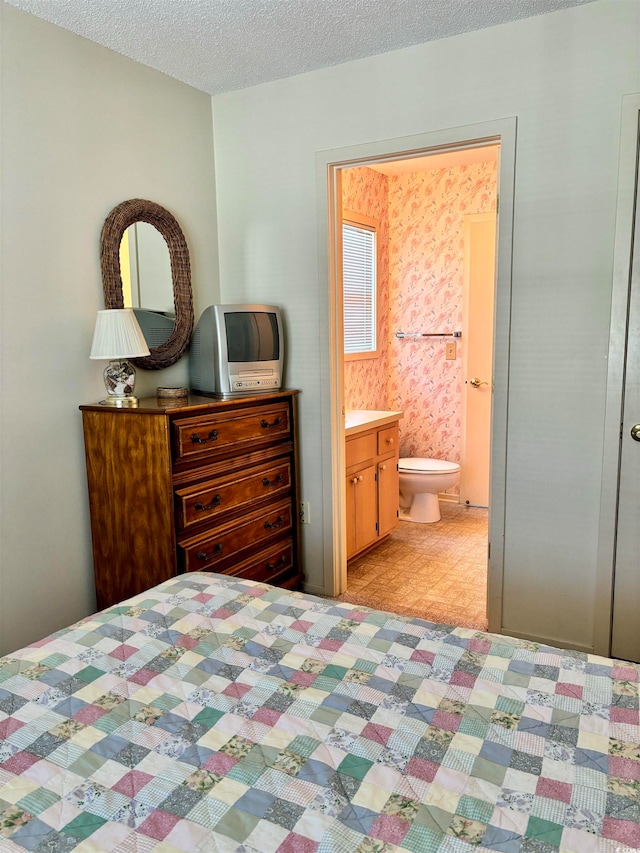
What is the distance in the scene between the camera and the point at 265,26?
98.7 inches

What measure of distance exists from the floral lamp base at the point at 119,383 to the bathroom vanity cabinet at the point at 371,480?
4.12 ft

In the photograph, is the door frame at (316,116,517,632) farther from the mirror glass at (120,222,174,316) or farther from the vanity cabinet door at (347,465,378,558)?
the mirror glass at (120,222,174,316)

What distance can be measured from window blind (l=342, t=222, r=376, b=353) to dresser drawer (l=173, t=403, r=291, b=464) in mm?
1615

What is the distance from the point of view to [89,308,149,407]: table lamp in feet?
8.29

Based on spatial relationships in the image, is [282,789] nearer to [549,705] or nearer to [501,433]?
[549,705]

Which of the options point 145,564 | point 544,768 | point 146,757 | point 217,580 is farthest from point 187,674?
point 145,564

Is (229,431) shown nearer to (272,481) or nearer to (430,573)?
(272,481)

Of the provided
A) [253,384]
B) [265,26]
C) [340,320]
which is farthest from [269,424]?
[265,26]

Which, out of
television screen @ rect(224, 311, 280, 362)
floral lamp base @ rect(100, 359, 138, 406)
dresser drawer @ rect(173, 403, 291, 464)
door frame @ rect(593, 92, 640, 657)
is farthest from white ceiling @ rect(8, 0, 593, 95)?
dresser drawer @ rect(173, 403, 291, 464)

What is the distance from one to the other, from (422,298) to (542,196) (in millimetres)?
2480

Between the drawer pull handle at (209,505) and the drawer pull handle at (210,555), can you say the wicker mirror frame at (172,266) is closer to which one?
the drawer pull handle at (209,505)

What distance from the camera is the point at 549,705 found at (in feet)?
4.09

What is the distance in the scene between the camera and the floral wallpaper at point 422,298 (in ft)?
15.6

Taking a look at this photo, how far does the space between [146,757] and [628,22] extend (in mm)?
2805
